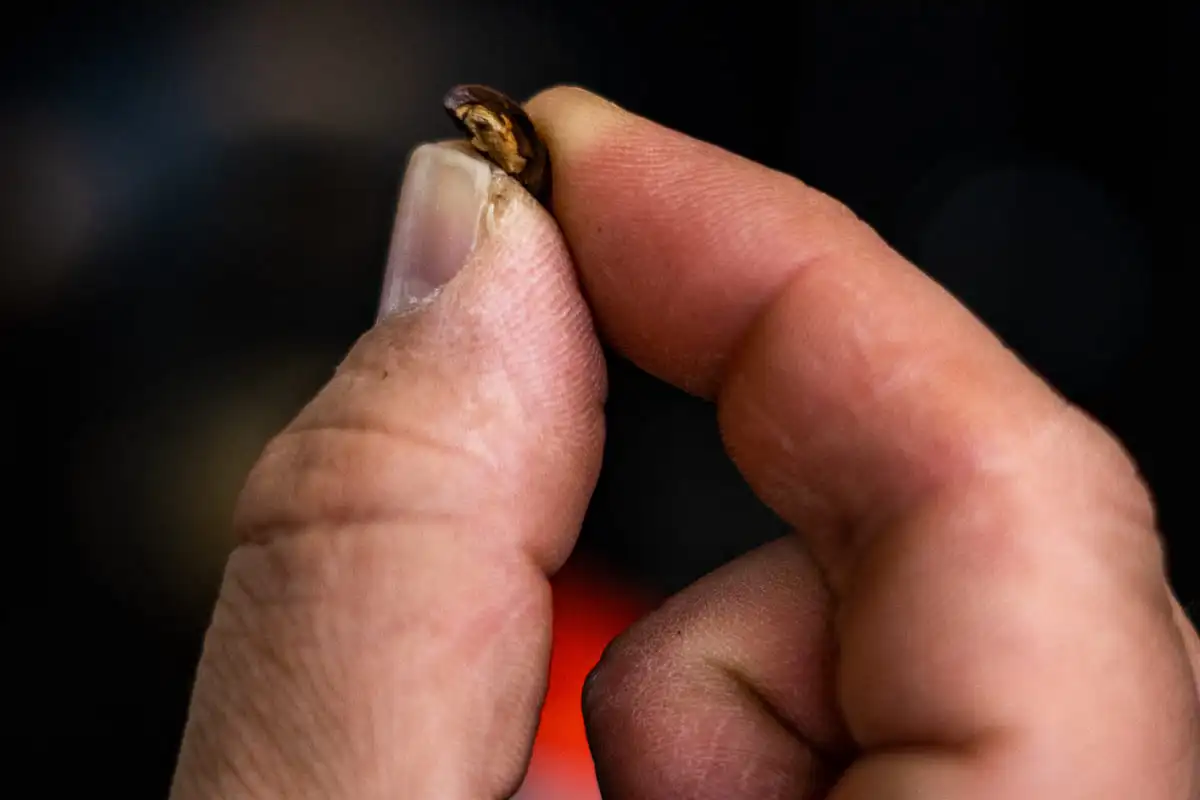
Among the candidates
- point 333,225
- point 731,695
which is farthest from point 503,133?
point 333,225

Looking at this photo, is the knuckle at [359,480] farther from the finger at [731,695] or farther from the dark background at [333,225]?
the dark background at [333,225]

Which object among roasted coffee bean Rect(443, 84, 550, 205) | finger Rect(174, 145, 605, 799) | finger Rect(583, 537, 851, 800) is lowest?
finger Rect(583, 537, 851, 800)

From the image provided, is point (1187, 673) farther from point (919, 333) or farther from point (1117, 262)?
point (1117, 262)

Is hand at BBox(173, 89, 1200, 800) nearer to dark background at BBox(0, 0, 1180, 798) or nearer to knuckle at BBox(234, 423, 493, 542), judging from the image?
knuckle at BBox(234, 423, 493, 542)

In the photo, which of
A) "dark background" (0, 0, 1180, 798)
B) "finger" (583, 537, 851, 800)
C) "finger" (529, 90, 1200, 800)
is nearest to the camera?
"finger" (529, 90, 1200, 800)

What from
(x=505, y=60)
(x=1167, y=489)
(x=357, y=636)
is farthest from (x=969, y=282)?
(x=357, y=636)

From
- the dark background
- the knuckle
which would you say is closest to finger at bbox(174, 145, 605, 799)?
the knuckle

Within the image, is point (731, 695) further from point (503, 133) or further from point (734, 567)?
point (503, 133)
